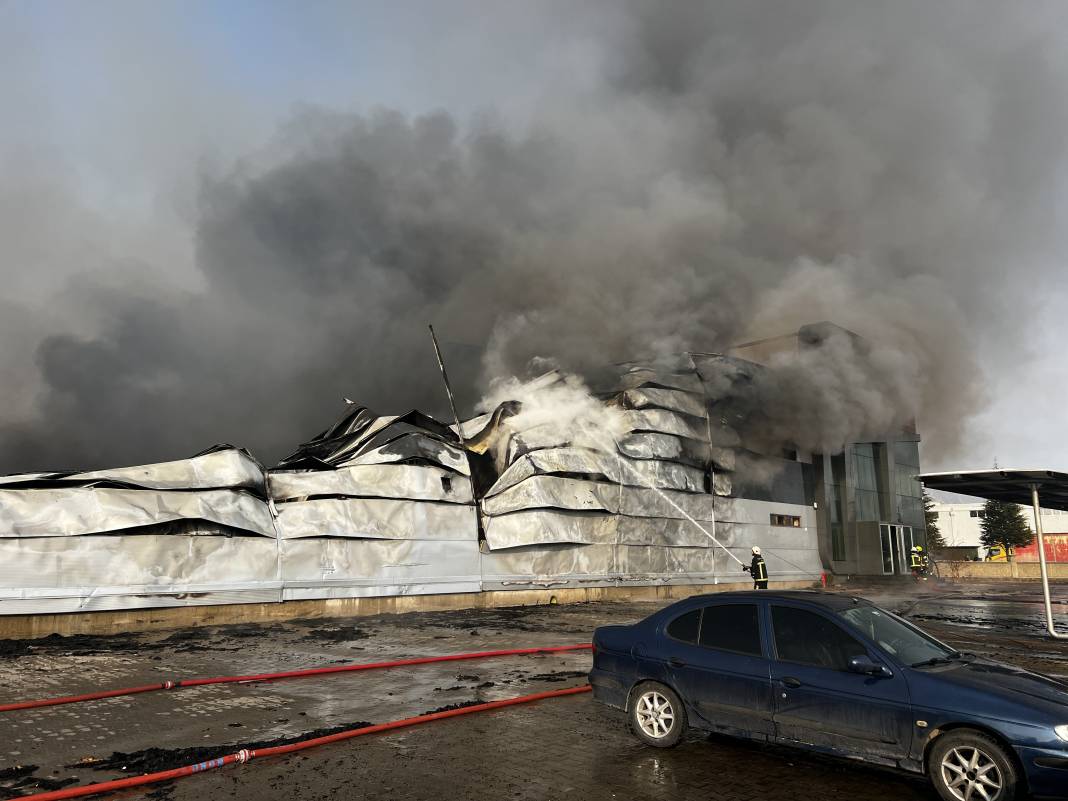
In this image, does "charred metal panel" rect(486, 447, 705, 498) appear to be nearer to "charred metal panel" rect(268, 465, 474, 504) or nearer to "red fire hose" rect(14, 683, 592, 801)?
"charred metal panel" rect(268, 465, 474, 504)

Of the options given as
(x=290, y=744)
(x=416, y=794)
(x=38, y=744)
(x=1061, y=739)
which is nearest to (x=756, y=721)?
(x=1061, y=739)

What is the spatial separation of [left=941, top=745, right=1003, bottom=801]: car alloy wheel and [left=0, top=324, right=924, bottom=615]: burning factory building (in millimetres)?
11581

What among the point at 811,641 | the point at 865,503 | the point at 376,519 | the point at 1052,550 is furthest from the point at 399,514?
the point at 1052,550

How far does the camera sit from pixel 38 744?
533 cm

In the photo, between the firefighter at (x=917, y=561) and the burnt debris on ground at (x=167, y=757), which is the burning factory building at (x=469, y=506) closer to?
the burnt debris on ground at (x=167, y=757)

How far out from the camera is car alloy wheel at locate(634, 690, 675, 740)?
5.11 metres

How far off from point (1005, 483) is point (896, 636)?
881cm


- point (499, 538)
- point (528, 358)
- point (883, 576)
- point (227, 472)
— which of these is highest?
point (528, 358)

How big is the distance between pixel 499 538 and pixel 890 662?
12.1 meters

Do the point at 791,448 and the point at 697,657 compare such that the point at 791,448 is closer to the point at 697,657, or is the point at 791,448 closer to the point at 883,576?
the point at 883,576

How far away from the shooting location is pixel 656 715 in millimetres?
5191

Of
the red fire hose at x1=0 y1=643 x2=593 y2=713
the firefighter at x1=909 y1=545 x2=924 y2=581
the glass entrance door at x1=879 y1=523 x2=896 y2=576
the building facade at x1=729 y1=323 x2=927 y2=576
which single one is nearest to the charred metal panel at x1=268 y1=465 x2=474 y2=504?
the red fire hose at x1=0 y1=643 x2=593 y2=713

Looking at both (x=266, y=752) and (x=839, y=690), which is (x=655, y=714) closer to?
(x=839, y=690)

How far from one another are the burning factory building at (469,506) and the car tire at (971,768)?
11.5m
